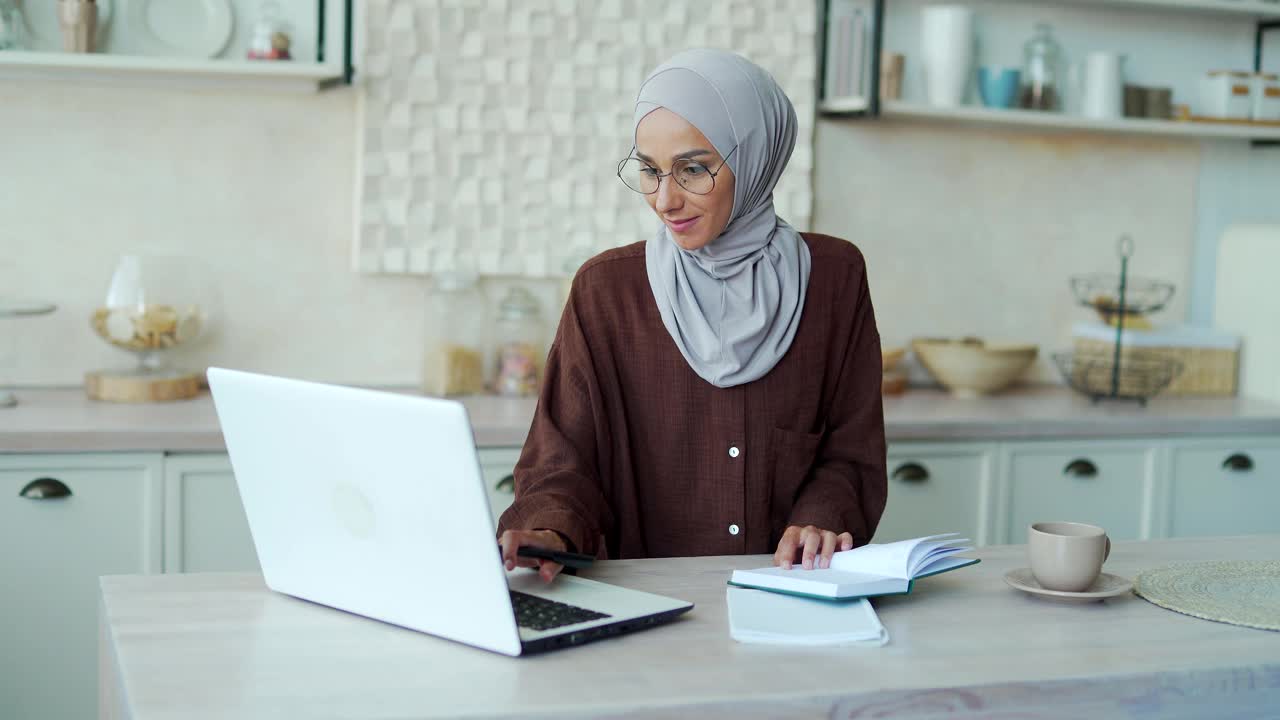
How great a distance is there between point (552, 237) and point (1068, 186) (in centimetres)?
148

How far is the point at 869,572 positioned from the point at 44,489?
167 centimetres

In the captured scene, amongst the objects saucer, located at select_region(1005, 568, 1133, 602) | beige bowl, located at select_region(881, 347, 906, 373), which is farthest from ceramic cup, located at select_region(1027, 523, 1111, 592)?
beige bowl, located at select_region(881, 347, 906, 373)

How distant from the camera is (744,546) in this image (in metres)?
1.89

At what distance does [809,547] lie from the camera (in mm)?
1553

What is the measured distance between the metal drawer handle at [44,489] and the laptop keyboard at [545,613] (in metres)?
1.43

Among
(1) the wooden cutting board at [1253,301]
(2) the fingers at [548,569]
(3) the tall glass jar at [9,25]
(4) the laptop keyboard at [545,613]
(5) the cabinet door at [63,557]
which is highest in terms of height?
(3) the tall glass jar at [9,25]

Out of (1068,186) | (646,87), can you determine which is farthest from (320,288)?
(1068,186)

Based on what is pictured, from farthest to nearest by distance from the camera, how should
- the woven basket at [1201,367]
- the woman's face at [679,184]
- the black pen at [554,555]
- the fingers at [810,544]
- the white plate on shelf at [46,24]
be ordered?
the woven basket at [1201,367] < the white plate on shelf at [46,24] < the woman's face at [679,184] < the fingers at [810,544] < the black pen at [554,555]

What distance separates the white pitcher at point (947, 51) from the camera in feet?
→ 10.8

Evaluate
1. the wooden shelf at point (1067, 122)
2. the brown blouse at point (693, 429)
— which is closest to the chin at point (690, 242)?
the brown blouse at point (693, 429)

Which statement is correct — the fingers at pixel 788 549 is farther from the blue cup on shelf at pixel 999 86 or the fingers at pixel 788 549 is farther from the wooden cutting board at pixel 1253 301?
the wooden cutting board at pixel 1253 301

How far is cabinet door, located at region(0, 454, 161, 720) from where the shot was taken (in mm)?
2434

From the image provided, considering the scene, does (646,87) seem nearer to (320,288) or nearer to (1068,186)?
(320,288)

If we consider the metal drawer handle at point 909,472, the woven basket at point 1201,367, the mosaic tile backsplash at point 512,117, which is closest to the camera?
the metal drawer handle at point 909,472
